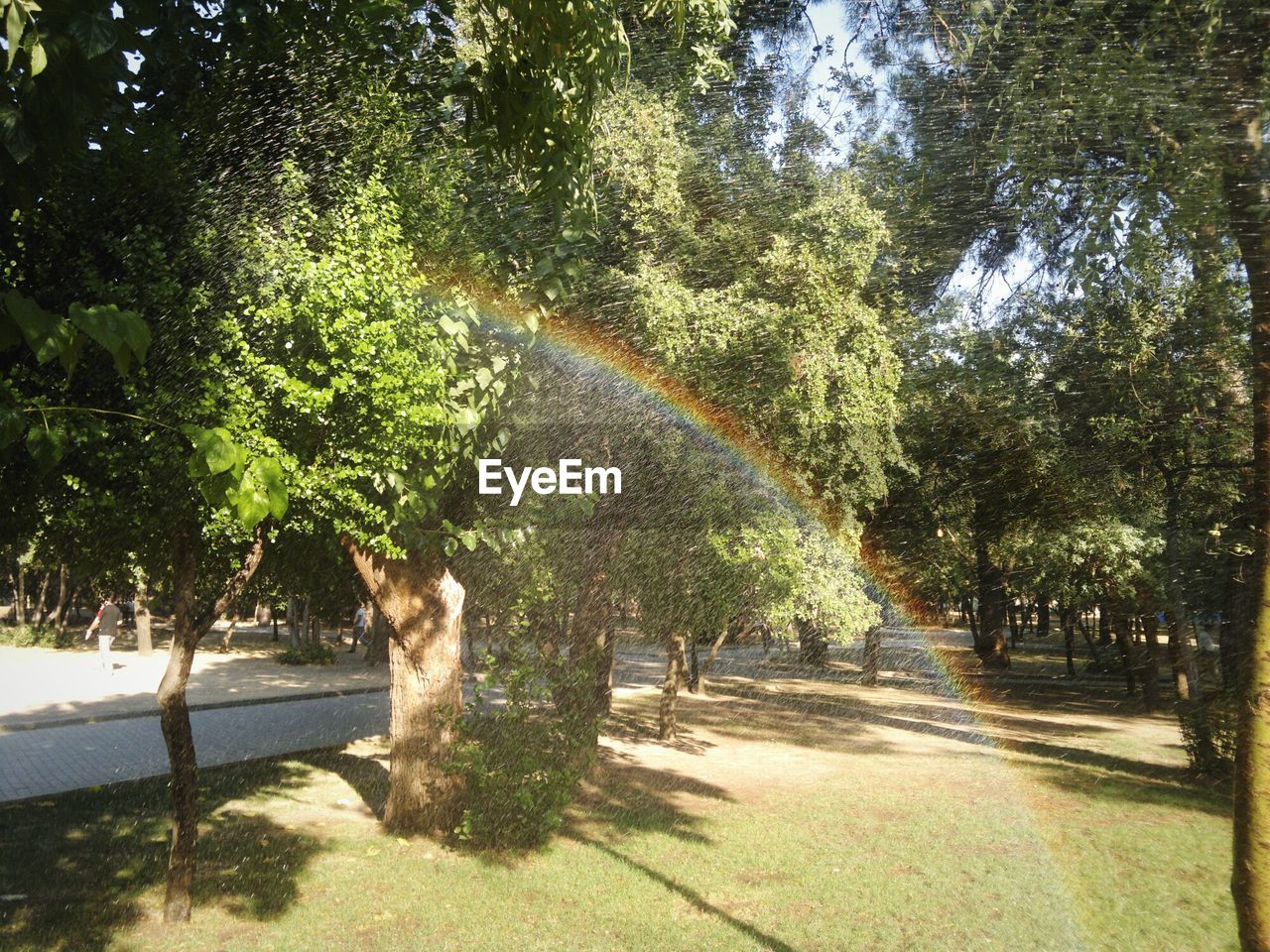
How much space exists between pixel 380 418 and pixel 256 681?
54.8 ft

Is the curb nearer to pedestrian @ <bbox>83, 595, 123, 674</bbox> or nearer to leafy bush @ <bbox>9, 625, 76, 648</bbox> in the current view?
pedestrian @ <bbox>83, 595, 123, 674</bbox>

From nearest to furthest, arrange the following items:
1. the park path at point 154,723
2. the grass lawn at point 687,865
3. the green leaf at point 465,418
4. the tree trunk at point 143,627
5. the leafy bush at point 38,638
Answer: the green leaf at point 465,418 → the grass lawn at point 687,865 → the park path at point 154,723 → the tree trunk at point 143,627 → the leafy bush at point 38,638

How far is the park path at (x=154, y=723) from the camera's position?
35.1 feet

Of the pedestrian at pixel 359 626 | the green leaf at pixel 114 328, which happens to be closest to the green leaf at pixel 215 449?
the green leaf at pixel 114 328

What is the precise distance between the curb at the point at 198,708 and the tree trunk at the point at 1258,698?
45.7 feet

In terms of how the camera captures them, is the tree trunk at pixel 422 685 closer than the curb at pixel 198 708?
Yes

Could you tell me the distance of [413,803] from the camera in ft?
26.6

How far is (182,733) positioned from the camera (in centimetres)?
586

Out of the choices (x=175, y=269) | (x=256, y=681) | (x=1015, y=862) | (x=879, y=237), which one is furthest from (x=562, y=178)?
(x=256, y=681)

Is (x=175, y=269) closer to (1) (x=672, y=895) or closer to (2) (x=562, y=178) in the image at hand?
(2) (x=562, y=178)

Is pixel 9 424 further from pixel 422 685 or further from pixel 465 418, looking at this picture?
pixel 422 685

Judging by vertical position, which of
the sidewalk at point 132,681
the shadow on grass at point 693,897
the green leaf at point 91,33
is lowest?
the sidewalk at point 132,681

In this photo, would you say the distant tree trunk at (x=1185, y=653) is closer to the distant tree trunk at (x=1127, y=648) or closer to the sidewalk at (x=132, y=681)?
the distant tree trunk at (x=1127, y=648)

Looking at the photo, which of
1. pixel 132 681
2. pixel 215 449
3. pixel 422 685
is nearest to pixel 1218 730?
pixel 422 685
